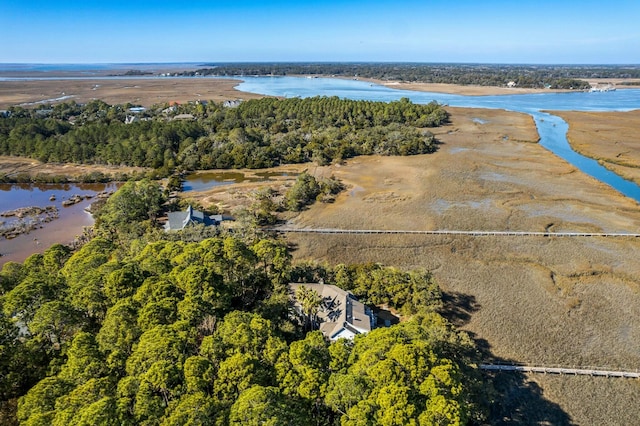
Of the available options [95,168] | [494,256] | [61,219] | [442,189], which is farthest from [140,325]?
[95,168]

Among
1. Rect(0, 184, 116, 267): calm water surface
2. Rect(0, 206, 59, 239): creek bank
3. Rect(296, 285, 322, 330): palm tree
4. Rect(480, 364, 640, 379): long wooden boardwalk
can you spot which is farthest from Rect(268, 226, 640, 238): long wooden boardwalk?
Rect(0, 206, 59, 239): creek bank

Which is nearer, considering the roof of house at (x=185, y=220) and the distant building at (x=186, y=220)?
the distant building at (x=186, y=220)

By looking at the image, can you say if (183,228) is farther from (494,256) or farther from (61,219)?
(494,256)

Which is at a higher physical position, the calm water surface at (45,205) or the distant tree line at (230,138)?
the distant tree line at (230,138)

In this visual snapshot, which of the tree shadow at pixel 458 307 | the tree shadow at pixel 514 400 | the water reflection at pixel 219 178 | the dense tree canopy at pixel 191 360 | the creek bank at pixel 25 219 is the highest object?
the dense tree canopy at pixel 191 360

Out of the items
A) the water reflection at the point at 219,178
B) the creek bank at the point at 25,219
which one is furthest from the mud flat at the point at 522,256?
the creek bank at the point at 25,219

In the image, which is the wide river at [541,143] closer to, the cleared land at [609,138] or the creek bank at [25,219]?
the creek bank at [25,219]
